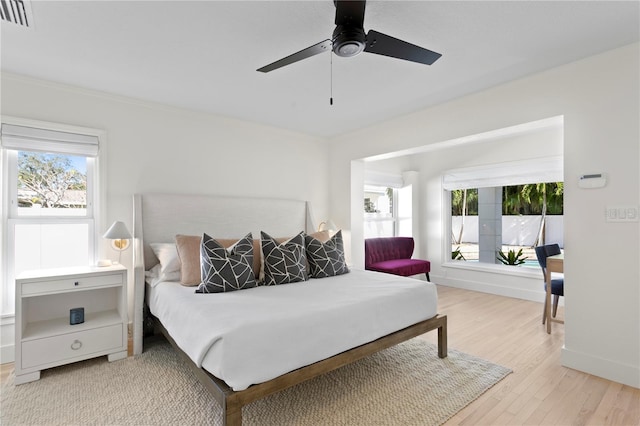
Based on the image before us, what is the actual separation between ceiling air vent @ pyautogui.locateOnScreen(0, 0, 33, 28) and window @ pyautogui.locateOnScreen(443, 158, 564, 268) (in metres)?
5.44

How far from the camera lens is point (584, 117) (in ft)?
8.50

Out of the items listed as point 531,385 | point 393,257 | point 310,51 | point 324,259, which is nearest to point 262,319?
point 324,259

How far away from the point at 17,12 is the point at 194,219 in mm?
2151

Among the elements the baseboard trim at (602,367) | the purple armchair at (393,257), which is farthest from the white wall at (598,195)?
the purple armchair at (393,257)

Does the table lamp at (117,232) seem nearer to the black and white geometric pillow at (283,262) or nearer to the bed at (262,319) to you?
the bed at (262,319)

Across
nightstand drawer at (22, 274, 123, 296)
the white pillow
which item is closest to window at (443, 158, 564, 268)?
the white pillow

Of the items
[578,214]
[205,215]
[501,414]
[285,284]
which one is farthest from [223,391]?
[578,214]

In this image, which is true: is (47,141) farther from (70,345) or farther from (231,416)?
(231,416)

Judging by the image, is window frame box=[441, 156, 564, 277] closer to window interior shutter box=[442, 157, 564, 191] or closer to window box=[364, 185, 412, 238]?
window interior shutter box=[442, 157, 564, 191]

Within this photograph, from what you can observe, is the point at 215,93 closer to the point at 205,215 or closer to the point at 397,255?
the point at 205,215

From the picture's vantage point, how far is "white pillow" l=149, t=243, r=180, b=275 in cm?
297

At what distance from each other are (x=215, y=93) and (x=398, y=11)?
2007 mm

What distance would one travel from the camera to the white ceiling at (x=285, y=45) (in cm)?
195

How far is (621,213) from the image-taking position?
7.92 ft
